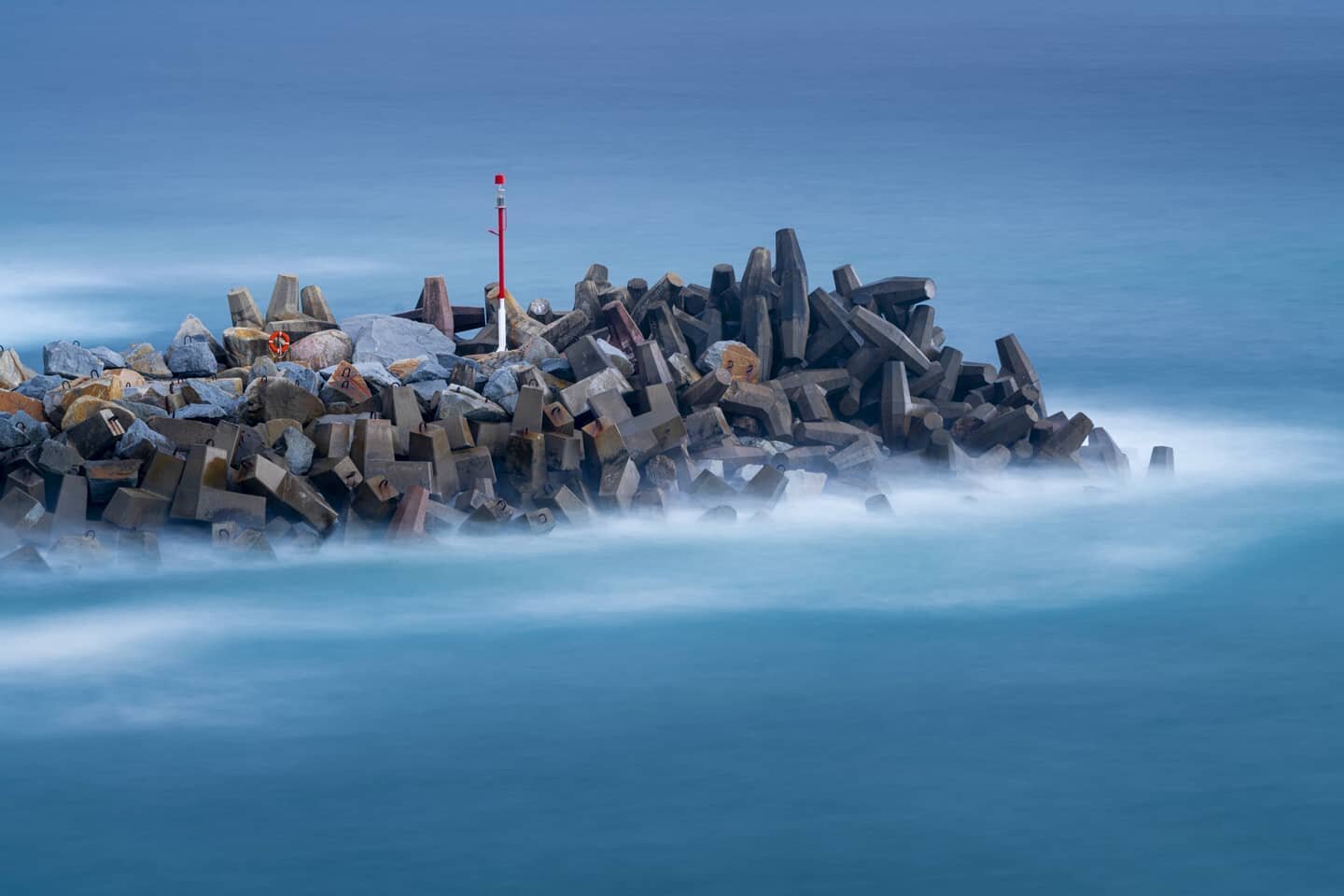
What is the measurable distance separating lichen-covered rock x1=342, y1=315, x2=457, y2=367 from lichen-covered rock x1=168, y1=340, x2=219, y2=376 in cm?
86

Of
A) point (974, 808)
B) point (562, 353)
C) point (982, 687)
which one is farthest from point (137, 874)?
point (562, 353)

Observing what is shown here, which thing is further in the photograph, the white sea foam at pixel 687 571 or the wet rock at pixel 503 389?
the wet rock at pixel 503 389

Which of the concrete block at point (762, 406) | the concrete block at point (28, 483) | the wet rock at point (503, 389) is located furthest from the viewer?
the concrete block at point (762, 406)

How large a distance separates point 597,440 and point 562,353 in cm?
139

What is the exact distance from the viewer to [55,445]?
9.69 m

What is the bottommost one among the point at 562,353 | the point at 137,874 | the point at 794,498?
the point at 137,874

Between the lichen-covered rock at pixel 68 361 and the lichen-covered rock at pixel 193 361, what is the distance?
46cm

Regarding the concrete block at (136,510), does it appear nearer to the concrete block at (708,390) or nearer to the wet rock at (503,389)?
the wet rock at (503,389)

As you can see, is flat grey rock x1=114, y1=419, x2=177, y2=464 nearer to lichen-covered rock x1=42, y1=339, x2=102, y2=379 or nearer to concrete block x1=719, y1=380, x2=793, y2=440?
lichen-covered rock x1=42, y1=339, x2=102, y2=379

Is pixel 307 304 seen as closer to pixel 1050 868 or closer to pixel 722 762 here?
pixel 722 762

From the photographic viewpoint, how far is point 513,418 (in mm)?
10398

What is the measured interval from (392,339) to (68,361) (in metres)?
1.89

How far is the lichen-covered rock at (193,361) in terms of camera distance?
11.9m

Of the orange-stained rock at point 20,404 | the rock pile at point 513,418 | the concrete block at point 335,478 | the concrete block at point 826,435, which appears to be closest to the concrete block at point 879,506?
the rock pile at point 513,418
